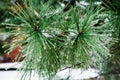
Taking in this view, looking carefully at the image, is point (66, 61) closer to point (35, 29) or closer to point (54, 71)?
Answer: point (54, 71)

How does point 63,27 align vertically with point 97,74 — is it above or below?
above

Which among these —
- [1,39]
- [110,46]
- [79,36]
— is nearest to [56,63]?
[79,36]

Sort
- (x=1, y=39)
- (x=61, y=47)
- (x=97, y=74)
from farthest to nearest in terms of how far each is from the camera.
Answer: (x=97, y=74), (x=1, y=39), (x=61, y=47)

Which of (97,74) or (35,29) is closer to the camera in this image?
(35,29)

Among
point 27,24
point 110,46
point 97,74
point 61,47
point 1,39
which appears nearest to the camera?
point 27,24

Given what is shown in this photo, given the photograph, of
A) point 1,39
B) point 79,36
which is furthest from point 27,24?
point 1,39

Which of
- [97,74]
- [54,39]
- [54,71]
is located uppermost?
[54,39]

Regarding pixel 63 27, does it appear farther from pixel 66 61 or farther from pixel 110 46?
pixel 110 46

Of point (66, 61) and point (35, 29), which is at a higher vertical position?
point (35, 29)

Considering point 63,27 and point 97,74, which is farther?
point 97,74
